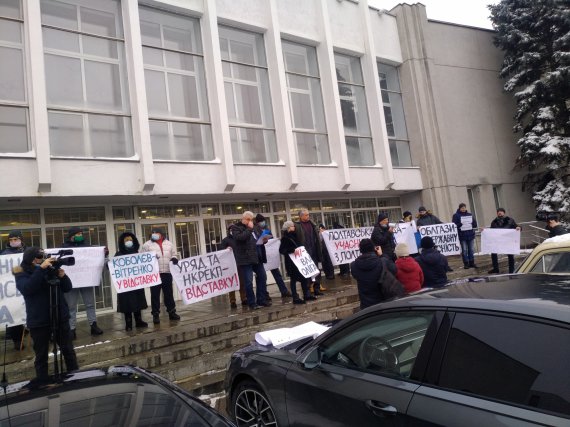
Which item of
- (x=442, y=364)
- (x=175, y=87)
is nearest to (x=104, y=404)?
(x=442, y=364)

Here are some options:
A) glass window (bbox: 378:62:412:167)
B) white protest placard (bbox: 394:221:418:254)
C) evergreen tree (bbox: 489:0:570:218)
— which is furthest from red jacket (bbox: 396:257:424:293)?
evergreen tree (bbox: 489:0:570:218)

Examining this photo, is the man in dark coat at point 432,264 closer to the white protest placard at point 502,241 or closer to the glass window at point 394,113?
the white protest placard at point 502,241

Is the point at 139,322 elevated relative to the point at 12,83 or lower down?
lower down

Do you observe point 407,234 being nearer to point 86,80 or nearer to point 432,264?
point 432,264

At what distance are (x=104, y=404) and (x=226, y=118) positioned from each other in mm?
10051

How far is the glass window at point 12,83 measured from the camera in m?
8.98

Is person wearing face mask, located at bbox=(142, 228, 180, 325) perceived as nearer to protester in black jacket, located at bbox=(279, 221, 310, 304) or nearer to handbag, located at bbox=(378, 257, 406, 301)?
protester in black jacket, located at bbox=(279, 221, 310, 304)

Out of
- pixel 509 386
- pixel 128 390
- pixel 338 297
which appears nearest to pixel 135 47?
pixel 338 297

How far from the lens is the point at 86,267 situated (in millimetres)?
7285

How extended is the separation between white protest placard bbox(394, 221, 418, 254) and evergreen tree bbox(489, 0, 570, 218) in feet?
30.7

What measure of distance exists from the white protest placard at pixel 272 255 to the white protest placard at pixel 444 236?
14.0ft

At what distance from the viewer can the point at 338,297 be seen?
8.78 metres

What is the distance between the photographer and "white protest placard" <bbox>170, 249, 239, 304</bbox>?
800 centimetres

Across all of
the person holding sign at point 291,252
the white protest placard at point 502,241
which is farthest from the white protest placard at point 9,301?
the white protest placard at point 502,241
